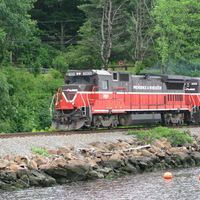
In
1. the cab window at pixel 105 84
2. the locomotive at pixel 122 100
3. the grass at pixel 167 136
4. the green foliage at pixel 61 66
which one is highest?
the green foliage at pixel 61 66

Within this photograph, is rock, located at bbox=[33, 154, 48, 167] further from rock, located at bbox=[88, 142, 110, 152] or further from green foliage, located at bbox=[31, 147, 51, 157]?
rock, located at bbox=[88, 142, 110, 152]

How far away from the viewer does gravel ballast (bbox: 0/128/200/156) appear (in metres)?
16.5

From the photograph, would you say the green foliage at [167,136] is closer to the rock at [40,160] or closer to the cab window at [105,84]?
the cab window at [105,84]

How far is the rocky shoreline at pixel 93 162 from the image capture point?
14688mm

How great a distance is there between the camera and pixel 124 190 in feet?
48.8

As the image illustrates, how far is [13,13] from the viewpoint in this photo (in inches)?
1336

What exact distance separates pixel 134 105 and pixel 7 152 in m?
11.6

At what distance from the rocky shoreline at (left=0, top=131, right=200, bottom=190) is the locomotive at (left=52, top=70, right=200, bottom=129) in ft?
11.5

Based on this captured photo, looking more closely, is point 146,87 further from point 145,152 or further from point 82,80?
point 145,152

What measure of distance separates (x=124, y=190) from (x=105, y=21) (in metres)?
34.9

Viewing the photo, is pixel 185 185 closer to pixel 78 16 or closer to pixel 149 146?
pixel 149 146

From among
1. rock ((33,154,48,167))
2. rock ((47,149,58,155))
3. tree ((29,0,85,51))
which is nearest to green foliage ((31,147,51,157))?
rock ((47,149,58,155))

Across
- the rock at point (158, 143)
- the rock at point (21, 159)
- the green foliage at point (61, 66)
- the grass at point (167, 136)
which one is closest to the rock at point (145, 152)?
the rock at point (158, 143)

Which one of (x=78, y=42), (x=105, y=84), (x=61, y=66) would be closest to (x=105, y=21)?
(x=78, y=42)
